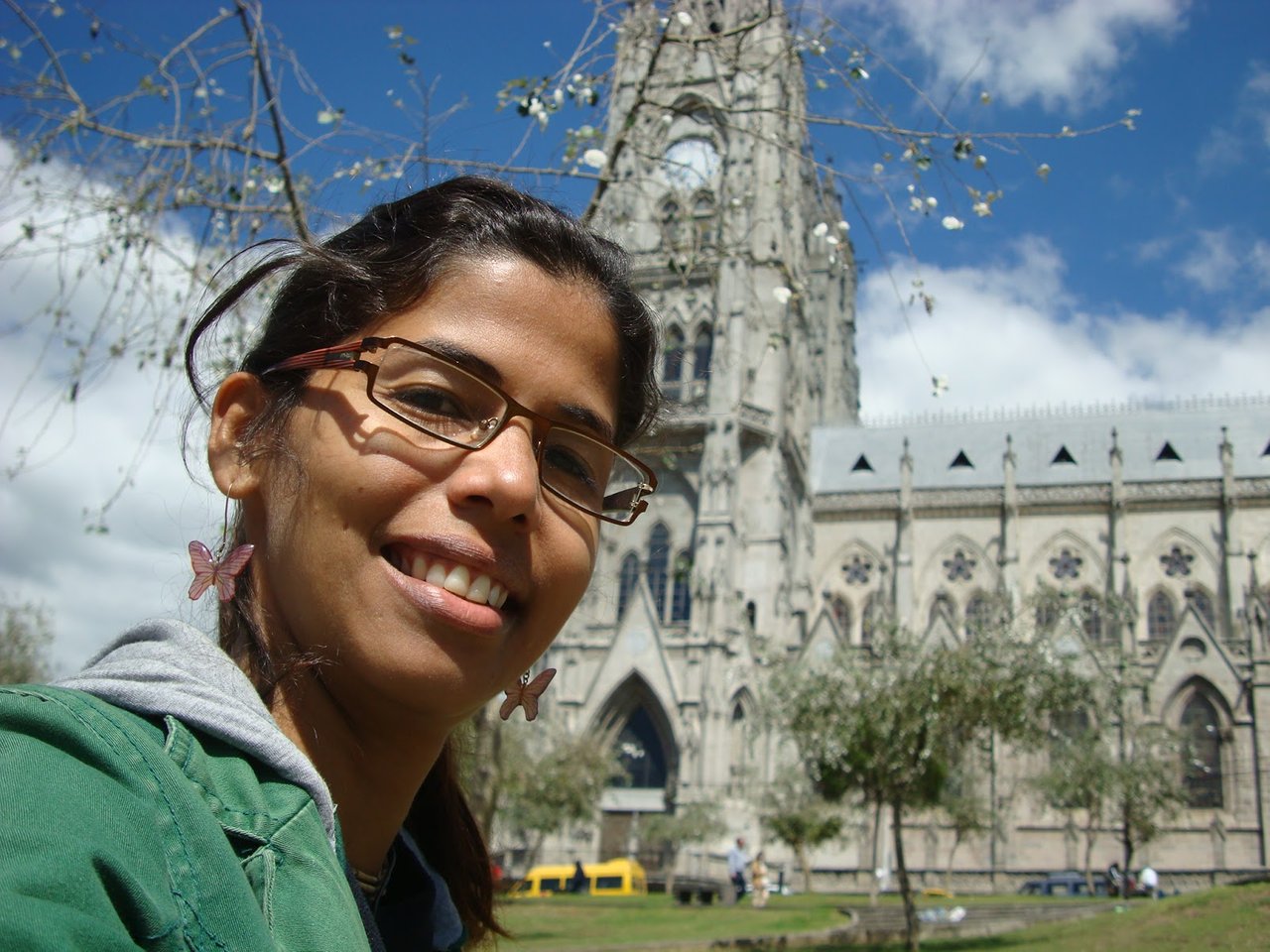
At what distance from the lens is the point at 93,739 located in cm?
82

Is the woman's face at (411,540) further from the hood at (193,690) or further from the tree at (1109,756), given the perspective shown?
the tree at (1109,756)

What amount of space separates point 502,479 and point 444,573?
0.13 metres

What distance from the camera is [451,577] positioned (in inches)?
50.8

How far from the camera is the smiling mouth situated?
1287mm

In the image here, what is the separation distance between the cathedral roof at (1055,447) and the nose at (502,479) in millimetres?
46578

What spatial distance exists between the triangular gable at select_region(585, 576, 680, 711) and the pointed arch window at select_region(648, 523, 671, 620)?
7.46ft

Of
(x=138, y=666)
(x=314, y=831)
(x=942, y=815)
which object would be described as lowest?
(x=942, y=815)

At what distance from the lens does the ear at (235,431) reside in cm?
142

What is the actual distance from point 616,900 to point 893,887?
1365 centimetres

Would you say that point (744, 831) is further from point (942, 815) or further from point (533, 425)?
point (533, 425)

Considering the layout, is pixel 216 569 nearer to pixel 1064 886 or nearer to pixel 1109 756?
pixel 1109 756

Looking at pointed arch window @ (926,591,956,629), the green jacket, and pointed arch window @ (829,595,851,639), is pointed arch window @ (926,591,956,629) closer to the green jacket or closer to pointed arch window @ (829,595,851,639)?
pointed arch window @ (829,595,851,639)

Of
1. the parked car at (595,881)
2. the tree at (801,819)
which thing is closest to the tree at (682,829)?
the parked car at (595,881)

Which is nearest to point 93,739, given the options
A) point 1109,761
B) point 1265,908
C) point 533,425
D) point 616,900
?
point 533,425
